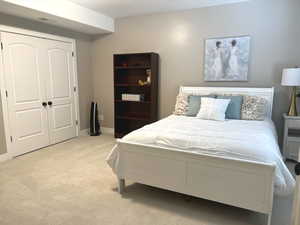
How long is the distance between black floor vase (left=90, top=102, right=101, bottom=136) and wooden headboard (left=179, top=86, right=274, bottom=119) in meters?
2.04

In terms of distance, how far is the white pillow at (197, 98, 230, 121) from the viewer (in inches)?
127

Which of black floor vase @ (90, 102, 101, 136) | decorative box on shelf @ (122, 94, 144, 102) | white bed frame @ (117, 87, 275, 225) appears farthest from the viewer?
black floor vase @ (90, 102, 101, 136)

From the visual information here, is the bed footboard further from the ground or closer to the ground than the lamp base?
closer to the ground

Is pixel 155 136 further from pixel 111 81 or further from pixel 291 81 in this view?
pixel 111 81

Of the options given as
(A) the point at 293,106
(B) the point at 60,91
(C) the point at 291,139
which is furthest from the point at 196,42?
(B) the point at 60,91

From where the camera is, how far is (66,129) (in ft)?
15.4

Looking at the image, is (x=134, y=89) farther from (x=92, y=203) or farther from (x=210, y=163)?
(x=210, y=163)

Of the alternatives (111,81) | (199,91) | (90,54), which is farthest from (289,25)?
(90,54)

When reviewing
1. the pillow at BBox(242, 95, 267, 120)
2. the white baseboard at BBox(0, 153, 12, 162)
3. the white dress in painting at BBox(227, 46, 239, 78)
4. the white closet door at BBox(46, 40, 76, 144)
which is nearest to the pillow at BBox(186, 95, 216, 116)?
the pillow at BBox(242, 95, 267, 120)

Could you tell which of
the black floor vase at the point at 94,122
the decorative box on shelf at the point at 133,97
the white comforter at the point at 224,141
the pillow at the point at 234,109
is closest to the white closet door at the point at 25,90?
the black floor vase at the point at 94,122

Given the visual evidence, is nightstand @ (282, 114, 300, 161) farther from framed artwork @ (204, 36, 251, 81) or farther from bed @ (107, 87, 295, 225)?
framed artwork @ (204, 36, 251, 81)

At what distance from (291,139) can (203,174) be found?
2060mm

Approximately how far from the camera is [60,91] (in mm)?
4484

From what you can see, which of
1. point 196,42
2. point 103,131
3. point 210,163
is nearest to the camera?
point 210,163
